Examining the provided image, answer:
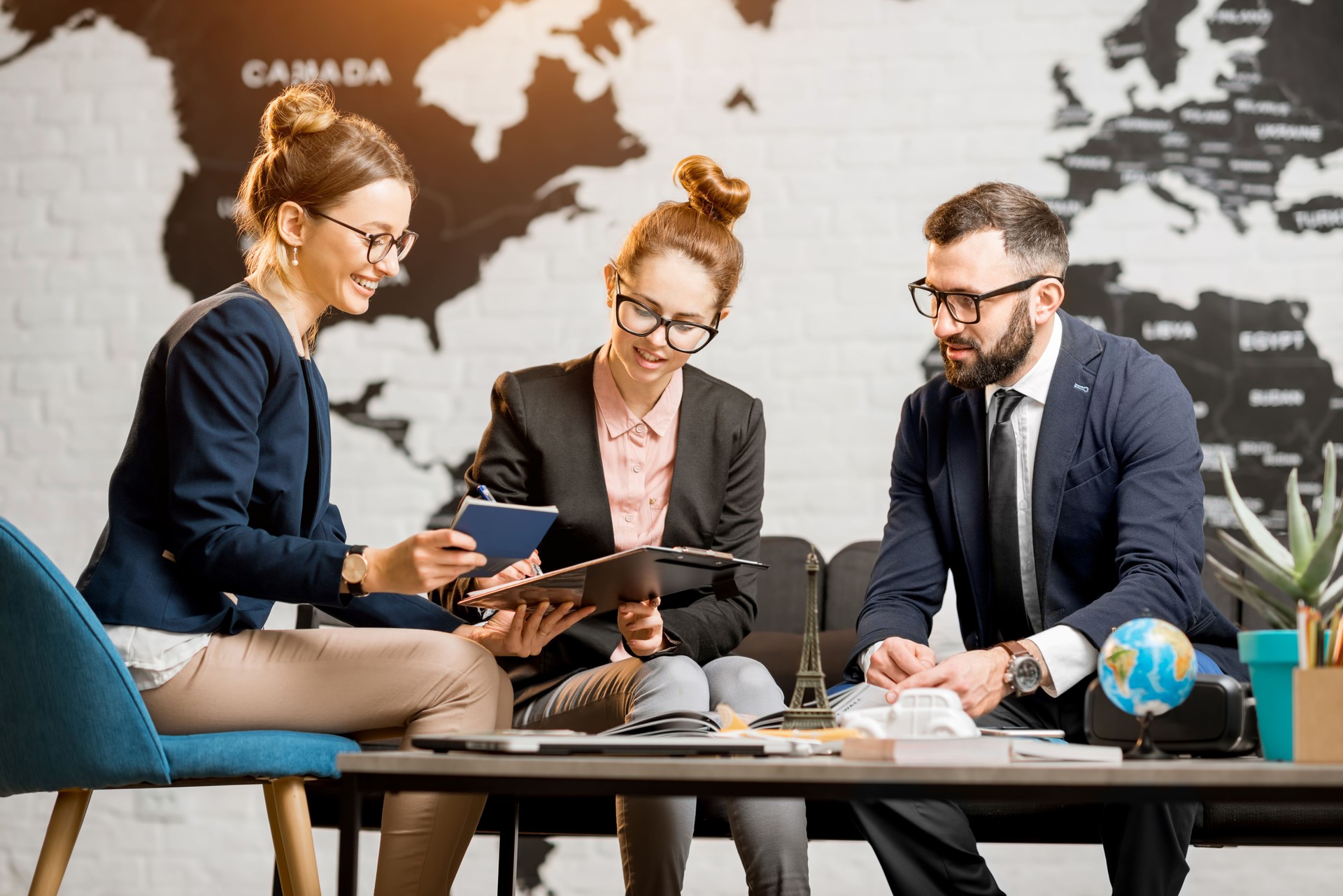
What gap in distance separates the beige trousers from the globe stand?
85 cm

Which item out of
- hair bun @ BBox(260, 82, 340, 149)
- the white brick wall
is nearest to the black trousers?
hair bun @ BBox(260, 82, 340, 149)

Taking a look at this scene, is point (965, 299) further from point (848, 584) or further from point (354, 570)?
point (354, 570)

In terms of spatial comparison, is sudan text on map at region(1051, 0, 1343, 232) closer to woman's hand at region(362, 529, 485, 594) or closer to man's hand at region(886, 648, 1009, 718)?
man's hand at region(886, 648, 1009, 718)

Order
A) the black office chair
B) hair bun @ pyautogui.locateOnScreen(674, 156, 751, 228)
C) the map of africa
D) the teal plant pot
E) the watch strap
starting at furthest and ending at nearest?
1. the map of africa
2. the black office chair
3. hair bun @ pyautogui.locateOnScreen(674, 156, 751, 228)
4. the watch strap
5. the teal plant pot

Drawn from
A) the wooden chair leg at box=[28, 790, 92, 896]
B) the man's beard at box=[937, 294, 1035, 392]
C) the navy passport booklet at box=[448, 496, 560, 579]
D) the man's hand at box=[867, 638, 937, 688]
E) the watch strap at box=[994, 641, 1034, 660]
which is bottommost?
the wooden chair leg at box=[28, 790, 92, 896]

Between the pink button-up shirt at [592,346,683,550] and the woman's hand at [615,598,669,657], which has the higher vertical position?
the pink button-up shirt at [592,346,683,550]

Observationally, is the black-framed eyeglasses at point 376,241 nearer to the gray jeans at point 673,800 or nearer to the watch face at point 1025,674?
the gray jeans at point 673,800

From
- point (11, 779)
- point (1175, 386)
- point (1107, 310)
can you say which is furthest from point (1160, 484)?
point (11, 779)

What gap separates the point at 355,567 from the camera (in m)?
1.74

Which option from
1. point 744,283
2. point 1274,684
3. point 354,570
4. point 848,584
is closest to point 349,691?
point 354,570

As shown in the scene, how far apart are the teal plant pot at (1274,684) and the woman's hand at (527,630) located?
0.99 metres


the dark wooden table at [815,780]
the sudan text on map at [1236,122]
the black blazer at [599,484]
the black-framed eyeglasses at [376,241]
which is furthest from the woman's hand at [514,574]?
the sudan text on map at [1236,122]

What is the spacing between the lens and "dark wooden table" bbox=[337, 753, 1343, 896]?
110cm

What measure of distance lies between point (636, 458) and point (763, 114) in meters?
1.64
